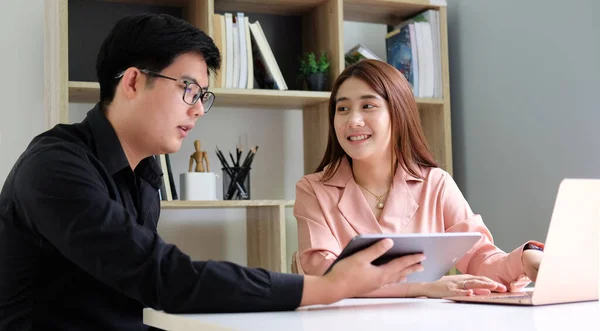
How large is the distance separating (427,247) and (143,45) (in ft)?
2.41

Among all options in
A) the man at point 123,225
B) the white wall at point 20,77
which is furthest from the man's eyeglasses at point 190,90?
the white wall at point 20,77

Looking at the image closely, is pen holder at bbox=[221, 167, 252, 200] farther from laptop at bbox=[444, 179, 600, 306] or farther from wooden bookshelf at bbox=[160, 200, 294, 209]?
laptop at bbox=[444, 179, 600, 306]

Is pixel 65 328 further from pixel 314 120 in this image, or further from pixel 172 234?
pixel 314 120

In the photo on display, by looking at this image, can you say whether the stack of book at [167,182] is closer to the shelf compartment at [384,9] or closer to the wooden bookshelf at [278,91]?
the wooden bookshelf at [278,91]

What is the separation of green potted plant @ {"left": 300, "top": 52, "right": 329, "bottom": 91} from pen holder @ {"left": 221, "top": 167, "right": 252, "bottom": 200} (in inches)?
17.1

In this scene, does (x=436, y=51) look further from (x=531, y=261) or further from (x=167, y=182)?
(x=531, y=261)

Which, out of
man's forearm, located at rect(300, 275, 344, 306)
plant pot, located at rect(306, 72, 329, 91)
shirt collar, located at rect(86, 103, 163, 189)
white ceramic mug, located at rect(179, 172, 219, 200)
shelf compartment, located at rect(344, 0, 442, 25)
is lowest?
man's forearm, located at rect(300, 275, 344, 306)

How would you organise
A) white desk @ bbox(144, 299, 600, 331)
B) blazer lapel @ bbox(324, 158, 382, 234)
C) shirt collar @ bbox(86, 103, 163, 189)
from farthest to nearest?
1. blazer lapel @ bbox(324, 158, 382, 234)
2. shirt collar @ bbox(86, 103, 163, 189)
3. white desk @ bbox(144, 299, 600, 331)

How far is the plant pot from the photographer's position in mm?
2908

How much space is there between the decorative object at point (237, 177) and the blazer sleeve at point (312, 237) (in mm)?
830

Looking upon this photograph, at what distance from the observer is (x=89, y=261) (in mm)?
1141

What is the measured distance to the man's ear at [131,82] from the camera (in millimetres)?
1484

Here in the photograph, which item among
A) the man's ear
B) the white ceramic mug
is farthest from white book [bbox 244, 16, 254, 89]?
the man's ear

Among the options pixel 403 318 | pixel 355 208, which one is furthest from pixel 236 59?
pixel 403 318
